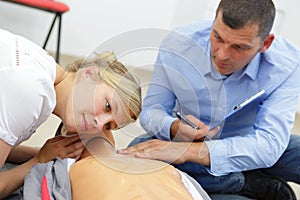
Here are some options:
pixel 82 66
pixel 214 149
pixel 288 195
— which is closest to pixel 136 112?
pixel 82 66

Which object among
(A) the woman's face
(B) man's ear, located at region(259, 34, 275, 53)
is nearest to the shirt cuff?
(A) the woman's face

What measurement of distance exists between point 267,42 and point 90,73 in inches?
26.6

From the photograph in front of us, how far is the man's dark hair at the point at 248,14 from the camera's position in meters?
1.38

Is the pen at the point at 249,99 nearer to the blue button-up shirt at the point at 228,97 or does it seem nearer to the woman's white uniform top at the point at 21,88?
the blue button-up shirt at the point at 228,97

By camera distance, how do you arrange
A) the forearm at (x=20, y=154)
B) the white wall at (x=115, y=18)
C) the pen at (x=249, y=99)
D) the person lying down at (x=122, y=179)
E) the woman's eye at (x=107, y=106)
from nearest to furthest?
the person lying down at (x=122, y=179)
the woman's eye at (x=107, y=106)
the forearm at (x=20, y=154)
the pen at (x=249, y=99)
the white wall at (x=115, y=18)

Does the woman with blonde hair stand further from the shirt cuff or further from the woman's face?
the shirt cuff

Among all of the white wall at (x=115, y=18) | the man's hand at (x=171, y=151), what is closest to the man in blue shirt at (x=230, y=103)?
the man's hand at (x=171, y=151)

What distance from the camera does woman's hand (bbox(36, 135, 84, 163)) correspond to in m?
1.22

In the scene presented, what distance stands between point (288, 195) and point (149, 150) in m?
0.56

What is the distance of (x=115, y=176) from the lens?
3.36 ft

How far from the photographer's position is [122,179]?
3.33ft

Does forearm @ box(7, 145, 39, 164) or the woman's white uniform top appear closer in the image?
the woman's white uniform top

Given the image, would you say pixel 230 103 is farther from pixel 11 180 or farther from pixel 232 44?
pixel 11 180

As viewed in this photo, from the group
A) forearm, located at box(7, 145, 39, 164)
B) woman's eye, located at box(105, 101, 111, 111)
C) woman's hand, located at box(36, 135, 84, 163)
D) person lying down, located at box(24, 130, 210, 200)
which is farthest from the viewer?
forearm, located at box(7, 145, 39, 164)
